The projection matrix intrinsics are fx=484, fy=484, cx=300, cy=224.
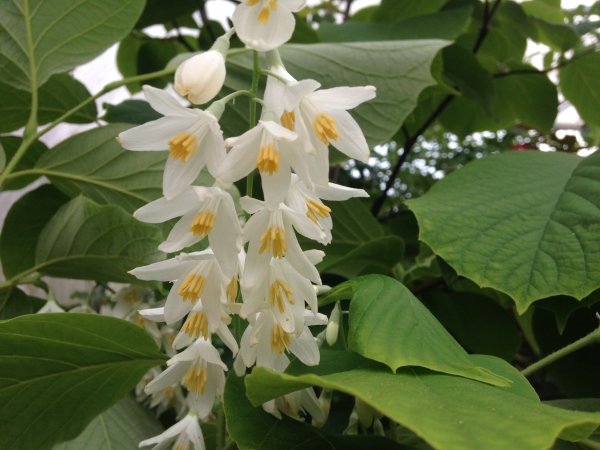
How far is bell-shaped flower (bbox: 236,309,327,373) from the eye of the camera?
427 millimetres

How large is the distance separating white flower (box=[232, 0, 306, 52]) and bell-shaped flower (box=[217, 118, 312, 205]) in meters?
0.07

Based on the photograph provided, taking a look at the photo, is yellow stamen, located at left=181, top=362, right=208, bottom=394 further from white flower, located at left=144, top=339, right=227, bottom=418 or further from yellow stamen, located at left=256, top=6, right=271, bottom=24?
yellow stamen, located at left=256, top=6, right=271, bottom=24

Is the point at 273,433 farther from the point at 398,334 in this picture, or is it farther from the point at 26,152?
the point at 26,152

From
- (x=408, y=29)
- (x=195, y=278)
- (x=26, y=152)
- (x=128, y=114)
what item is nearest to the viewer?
(x=195, y=278)

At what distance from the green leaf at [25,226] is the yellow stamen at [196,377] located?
508 mm

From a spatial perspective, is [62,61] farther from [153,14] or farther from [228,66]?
[153,14]

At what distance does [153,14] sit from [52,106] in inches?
12.5

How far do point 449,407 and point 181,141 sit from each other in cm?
29

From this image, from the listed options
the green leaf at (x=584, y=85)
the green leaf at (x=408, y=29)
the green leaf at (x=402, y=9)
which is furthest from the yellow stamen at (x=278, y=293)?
the green leaf at (x=584, y=85)

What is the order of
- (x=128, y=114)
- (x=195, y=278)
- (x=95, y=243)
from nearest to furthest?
(x=195, y=278)
(x=95, y=243)
(x=128, y=114)

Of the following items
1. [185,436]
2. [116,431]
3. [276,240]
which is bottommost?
[116,431]

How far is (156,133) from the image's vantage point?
41cm

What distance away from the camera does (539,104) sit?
4.19 feet

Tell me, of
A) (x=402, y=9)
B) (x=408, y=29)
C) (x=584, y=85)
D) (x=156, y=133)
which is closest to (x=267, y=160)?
(x=156, y=133)
